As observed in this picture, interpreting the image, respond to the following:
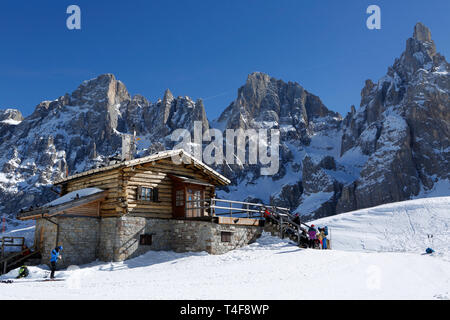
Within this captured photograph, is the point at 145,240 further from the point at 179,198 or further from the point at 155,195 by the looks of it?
the point at 179,198

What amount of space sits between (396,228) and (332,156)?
155119 millimetres

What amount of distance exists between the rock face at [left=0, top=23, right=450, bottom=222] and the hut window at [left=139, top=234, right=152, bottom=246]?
111 m

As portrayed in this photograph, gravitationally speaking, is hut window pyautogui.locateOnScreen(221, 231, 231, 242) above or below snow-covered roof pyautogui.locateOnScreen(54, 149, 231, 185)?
below

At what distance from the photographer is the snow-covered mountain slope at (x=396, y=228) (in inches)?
1051

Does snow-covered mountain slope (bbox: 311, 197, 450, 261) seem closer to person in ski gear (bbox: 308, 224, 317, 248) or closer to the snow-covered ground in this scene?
the snow-covered ground

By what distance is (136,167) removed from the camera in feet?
68.9

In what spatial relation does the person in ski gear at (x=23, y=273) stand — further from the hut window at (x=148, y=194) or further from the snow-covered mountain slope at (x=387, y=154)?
the snow-covered mountain slope at (x=387, y=154)

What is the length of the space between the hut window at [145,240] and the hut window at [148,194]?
2025 mm

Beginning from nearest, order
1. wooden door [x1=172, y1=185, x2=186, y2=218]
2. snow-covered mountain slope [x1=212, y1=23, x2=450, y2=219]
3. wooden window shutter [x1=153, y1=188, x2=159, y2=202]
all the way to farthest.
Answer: wooden window shutter [x1=153, y1=188, x2=159, y2=202] < wooden door [x1=172, y1=185, x2=186, y2=218] < snow-covered mountain slope [x1=212, y1=23, x2=450, y2=219]

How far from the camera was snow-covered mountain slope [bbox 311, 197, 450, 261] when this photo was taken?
2670cm

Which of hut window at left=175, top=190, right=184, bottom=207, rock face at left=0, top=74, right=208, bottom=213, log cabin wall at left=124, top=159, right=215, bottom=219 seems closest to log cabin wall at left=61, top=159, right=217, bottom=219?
log cabin wall at left=124, top=159, right=215, bottom=219

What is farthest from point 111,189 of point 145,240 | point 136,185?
point 145,240
